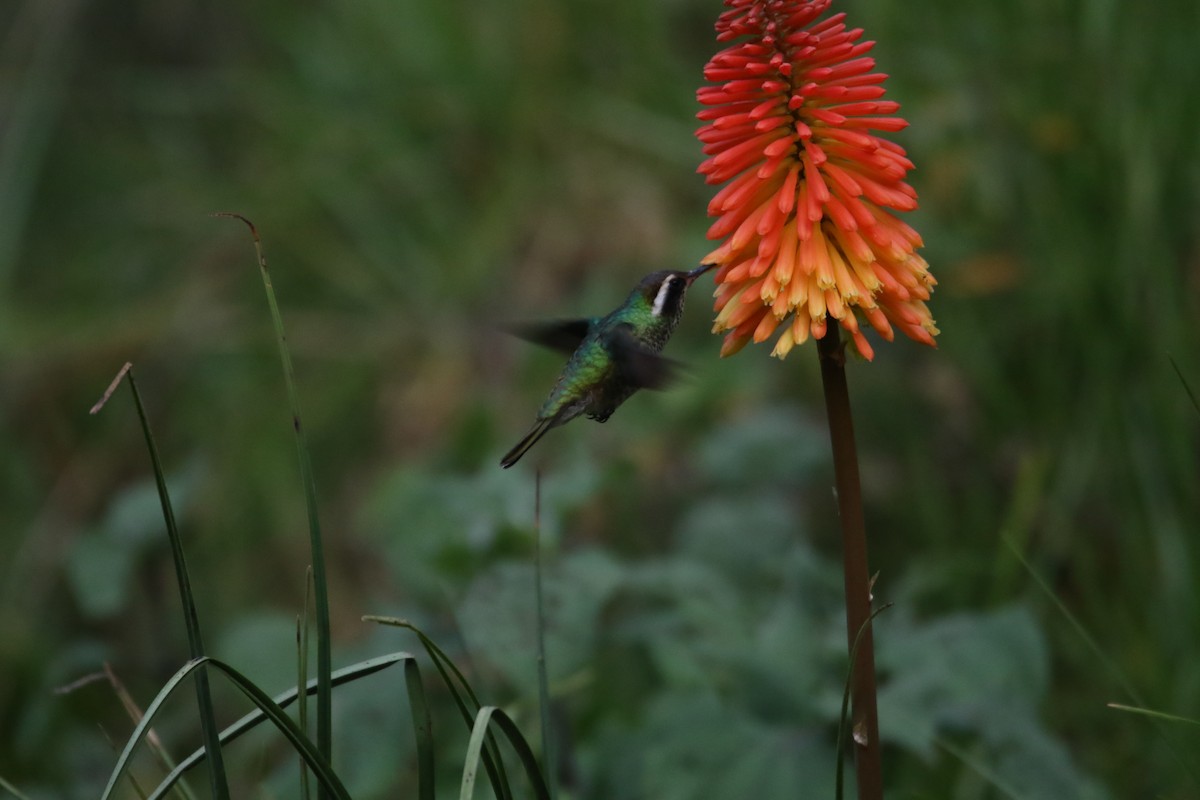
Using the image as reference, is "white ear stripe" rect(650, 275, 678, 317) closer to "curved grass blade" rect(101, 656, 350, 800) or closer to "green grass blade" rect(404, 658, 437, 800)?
"green grass blade" rect(404, 658, 437, 800)

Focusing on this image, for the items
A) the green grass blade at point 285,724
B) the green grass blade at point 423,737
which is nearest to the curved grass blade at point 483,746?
the green grass blade at point 423,737

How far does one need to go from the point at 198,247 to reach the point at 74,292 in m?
0.65

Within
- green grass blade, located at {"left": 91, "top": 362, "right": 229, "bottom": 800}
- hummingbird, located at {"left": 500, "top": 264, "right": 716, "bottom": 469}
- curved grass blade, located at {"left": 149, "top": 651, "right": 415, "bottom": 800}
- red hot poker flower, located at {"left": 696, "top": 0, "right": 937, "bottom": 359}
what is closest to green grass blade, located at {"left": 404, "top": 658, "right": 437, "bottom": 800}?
curved grass blade, located at {"left": 149, "top": 651, "right": 415, "bottom": 800}

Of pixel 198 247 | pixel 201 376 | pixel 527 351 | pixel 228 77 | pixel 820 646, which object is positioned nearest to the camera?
pixel 820 646

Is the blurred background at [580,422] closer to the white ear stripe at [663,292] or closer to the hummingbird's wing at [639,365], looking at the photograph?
the hummingbird's wing at [639,365]

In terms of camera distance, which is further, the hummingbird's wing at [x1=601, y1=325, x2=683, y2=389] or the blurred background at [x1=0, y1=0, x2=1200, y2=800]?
the blurred background at [x1=0, y1=0, x2=1200, y2=800]

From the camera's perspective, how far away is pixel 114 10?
265 inches

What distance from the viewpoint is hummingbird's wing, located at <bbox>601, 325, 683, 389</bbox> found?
1.64m

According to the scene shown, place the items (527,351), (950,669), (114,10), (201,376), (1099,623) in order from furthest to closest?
1. (114,10)
2. (201,376)
3. (527,351)
4. (1099,623)
5. (950,669)

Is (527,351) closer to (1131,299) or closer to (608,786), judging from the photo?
(1131,299)

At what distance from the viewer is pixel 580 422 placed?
15.2 ft

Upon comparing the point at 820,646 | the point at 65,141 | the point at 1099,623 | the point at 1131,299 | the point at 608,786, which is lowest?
the point at 1099,623

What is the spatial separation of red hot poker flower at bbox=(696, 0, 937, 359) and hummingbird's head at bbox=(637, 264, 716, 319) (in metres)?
0.35

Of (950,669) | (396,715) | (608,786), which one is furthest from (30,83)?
(950,669)
